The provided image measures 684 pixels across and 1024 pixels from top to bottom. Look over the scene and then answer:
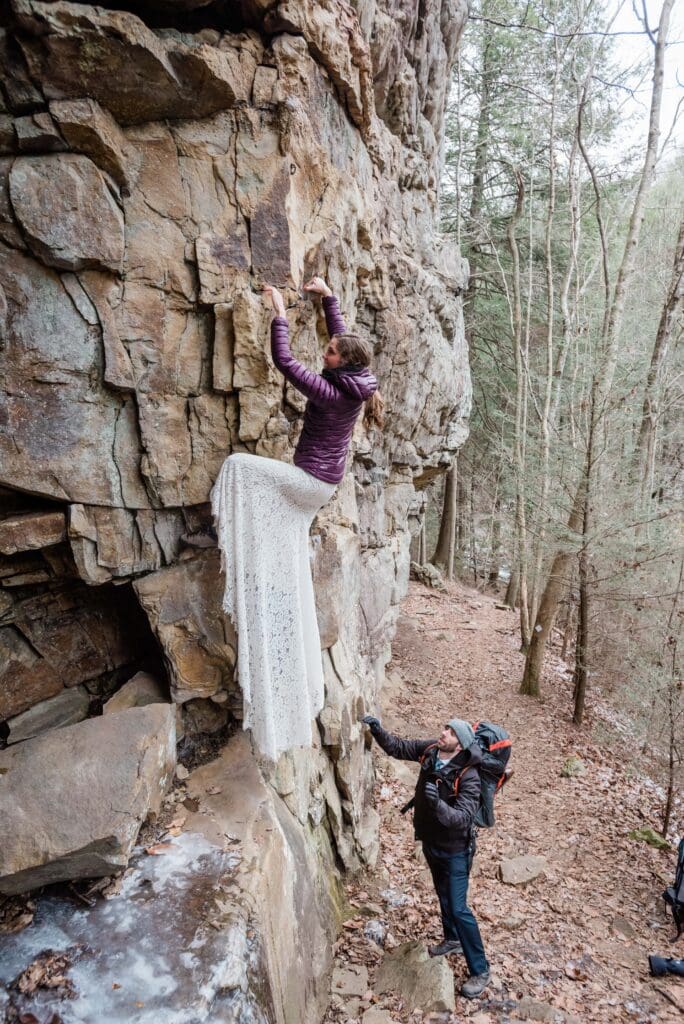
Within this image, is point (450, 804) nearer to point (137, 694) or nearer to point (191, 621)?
point (191, 621)

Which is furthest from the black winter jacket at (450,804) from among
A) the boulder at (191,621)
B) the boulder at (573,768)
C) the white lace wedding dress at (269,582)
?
the boulder at (573,768)

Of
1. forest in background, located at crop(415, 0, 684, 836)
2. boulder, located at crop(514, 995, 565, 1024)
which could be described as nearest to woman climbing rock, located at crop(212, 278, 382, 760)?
boulder, located at crop(514, 995, 565, 1024)

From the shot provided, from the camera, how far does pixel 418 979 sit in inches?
202

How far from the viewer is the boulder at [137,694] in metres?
4.98

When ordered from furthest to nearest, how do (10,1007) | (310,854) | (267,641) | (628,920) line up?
(628,920)
(310,854)
(267,641)
(10,1007)

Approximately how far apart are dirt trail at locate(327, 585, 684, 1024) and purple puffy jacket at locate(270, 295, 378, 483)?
487 cm

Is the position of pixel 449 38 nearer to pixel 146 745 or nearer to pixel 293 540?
pixel 293 540

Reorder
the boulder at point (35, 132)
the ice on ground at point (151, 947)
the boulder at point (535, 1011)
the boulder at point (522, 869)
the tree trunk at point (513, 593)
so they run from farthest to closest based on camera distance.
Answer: the tree trunk at point (513, 593) → the boulder at point (522, 869) → the boulder at point (535, 1011) → the boulder at point (35, 132) → the ice on ground at point (151, 947)

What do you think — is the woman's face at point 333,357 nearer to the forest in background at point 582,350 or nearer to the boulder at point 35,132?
the boulder at point 35,132

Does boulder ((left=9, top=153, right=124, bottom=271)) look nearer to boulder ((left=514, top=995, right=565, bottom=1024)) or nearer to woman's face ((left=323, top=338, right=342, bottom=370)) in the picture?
woman's face ((left=323, top=338, right=342, bottom=370))

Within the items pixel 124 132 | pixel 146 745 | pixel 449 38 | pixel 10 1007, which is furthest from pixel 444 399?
pixel 10 1007

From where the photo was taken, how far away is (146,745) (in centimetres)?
444

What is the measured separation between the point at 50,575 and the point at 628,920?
786 centimetres

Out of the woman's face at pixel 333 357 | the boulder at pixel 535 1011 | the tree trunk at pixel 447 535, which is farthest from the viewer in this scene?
the tree trunk at pixel 447 535
